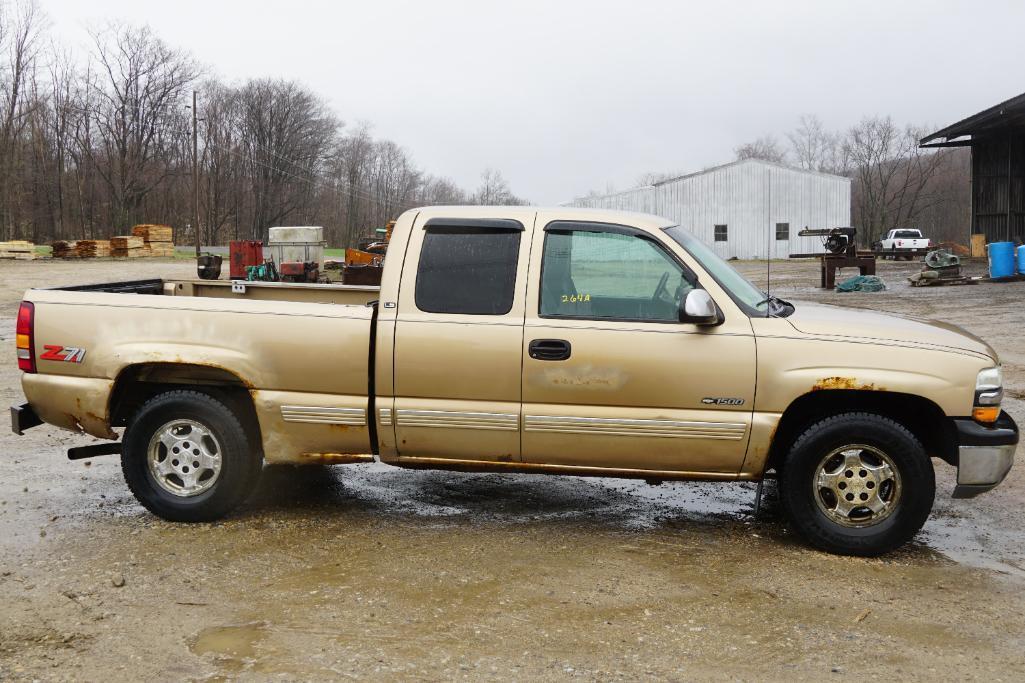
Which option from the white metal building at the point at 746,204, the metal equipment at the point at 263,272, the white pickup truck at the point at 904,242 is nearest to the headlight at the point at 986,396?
the metal equipment at the point at 263,272

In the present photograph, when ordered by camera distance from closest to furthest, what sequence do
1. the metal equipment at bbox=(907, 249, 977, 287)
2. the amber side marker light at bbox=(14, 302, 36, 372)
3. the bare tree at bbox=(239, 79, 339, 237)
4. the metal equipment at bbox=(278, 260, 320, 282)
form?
1. the amber side marker light at bbox=(14, 302, 36, 372)
2. the metal equipment at bbox=(278, 260, 320, 282)
3. the metal equipment at bbox=(907, 249, 977, 287)
4. the bare tree at bbox=(239, 79, 339, 237)

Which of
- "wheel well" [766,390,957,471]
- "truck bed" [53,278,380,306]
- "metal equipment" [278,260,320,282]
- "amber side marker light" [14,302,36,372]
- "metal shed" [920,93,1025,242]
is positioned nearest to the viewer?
"wheel well" [766,390,957,471]

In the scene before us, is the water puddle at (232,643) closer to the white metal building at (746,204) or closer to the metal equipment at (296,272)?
the metal equipment at (296,272)

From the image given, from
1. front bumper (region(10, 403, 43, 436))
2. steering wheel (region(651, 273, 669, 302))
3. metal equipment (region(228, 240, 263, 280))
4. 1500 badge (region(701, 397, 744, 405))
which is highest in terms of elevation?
metal equipment (region(228, 240, 263, 280))

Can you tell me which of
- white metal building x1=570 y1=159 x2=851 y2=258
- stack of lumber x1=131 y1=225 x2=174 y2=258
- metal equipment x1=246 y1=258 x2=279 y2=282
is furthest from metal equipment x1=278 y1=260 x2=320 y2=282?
white metal building x1=570 y1=159 x2=851 y2=258

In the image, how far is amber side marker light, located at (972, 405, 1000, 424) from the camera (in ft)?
16.4

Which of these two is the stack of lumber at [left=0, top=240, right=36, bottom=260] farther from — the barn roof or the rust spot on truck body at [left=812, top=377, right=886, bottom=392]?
the rust spot on truck body at [left=812, top=377, right=886, bottom=392]

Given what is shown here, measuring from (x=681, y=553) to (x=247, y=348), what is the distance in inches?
106

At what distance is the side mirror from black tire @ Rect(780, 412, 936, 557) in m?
0.81

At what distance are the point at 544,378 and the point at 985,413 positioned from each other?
233 cm

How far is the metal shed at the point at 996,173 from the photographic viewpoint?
3538 cm

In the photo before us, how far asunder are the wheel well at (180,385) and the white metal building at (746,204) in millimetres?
44727

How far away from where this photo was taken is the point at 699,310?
4.91m

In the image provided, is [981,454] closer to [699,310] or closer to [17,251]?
[699,310]
